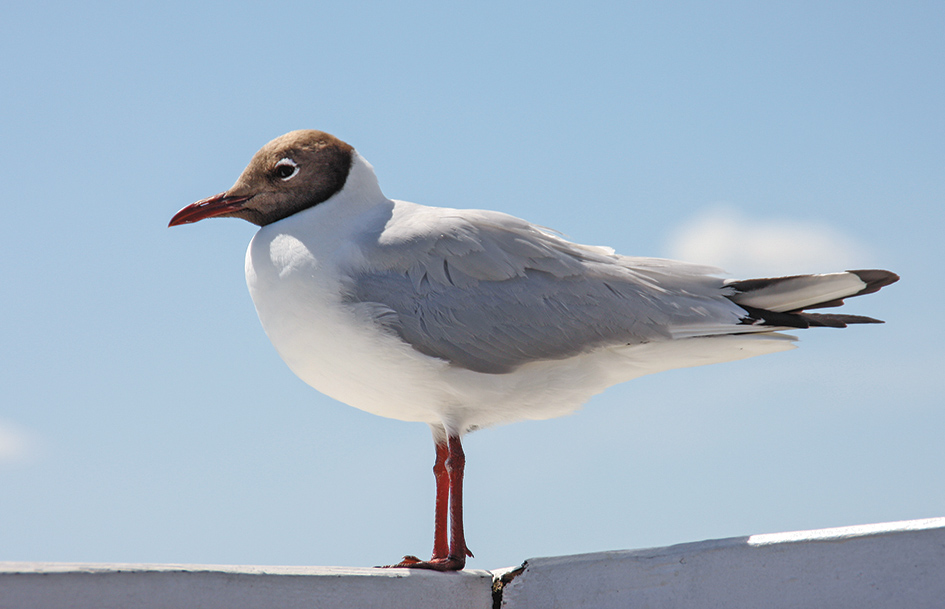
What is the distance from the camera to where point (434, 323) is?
3852 millimetres

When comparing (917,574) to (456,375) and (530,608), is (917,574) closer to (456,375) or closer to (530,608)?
(530,608)

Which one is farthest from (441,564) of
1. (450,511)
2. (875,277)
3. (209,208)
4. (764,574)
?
(875,277)

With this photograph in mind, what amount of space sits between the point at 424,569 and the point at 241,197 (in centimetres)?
215

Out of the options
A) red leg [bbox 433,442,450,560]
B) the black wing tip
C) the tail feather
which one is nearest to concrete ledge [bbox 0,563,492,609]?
red leg [bbox 433,442,450,560]

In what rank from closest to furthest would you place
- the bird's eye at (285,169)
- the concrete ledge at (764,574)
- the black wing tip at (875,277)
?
1. the concrete ledge at (764,574)
2. the black wing tip at (875,277)
3. the bird's eye at (285,169)

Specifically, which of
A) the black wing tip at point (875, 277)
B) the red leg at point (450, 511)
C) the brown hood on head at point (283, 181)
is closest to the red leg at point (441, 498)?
the red leg at point (450, 511)

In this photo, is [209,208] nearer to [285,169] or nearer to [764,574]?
[285,169]

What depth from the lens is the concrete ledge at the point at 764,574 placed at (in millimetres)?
3020

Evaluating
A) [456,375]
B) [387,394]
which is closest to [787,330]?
[456,375]

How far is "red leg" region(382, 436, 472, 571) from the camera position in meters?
3.83

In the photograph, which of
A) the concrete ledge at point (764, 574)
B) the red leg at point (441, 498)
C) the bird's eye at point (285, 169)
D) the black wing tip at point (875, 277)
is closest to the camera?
the concrete ledge at point (764, 574)

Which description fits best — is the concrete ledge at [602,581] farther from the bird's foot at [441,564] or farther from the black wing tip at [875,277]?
the black wing tip at [875,277]

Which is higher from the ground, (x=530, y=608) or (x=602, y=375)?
(x=602, y=375)

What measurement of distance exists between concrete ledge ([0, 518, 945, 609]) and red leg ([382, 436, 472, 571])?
19 cm
